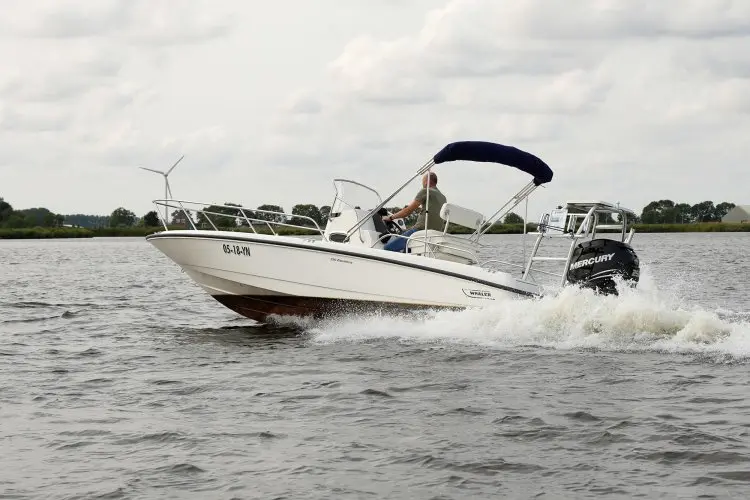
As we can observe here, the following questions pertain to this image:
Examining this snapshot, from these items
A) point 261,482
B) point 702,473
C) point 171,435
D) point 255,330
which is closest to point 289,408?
point 171,435

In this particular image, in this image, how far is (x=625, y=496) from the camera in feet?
18.6

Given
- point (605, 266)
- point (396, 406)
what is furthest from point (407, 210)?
point (396, 406)

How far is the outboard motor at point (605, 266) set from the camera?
1116 centimetres

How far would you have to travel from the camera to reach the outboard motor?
36.6 ft

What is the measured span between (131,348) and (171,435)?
Result: 5.20 metres

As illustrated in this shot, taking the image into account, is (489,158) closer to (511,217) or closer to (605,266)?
(605,266)

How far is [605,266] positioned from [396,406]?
160 inches

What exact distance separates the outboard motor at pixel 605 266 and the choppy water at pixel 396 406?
21 cm

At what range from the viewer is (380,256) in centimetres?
1215

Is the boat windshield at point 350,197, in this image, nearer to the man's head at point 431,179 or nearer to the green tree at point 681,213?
the man's head at point 431,179

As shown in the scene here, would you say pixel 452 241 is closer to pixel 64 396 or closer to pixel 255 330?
pixel 255 330

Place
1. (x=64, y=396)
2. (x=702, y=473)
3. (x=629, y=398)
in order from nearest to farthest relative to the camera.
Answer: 1. (x=702, y=473)
2. (x=629, y=398)
3. (x=64, y=396)

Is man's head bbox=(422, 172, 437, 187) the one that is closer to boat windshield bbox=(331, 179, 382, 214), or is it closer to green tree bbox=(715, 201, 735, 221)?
boat windshield bbox=(331, 179, 382, 214)

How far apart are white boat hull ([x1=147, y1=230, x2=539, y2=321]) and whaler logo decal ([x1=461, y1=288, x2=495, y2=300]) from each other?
12 mm
